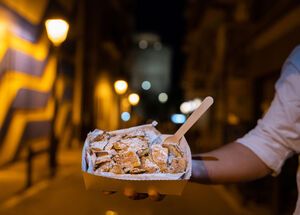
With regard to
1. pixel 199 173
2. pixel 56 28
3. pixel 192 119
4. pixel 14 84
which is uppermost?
pixel 56 28

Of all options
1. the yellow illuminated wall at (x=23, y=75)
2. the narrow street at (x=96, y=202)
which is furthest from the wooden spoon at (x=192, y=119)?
the yellow illuminated wall at (x=23, y=75)

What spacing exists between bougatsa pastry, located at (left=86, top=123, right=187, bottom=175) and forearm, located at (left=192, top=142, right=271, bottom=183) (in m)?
0.44

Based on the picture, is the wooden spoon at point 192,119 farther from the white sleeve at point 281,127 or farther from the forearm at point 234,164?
the white sleeve at point 281,127

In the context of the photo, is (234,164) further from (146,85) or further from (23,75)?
(146,85)

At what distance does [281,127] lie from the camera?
232cm

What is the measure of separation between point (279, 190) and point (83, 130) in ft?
55.5

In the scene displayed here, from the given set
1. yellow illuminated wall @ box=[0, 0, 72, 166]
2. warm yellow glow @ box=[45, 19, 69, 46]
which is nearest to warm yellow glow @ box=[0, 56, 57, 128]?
yellow illuminated wall @ box=[0, 0, 72, 166]

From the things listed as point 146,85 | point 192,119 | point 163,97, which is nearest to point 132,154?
point 192,119

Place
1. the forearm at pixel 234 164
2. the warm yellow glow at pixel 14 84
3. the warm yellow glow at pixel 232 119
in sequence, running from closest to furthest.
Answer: the forearm at pixel 234 164, the warm yellow glow at pixel 14 84, the warm yellow glow at pixel 232 119

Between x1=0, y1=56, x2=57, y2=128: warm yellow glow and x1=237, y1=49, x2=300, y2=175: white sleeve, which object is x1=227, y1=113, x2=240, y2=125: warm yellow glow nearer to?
x1=0, y1=56, x2=57, y2=128: warm yellow glow

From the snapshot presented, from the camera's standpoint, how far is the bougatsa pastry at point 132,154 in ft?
6.09

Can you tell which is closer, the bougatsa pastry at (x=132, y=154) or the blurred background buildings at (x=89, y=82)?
the bougatsa pastry at (x=132, y=154)

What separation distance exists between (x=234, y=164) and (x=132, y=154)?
2.18 ft

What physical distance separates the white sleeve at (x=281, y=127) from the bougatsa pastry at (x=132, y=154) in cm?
56
